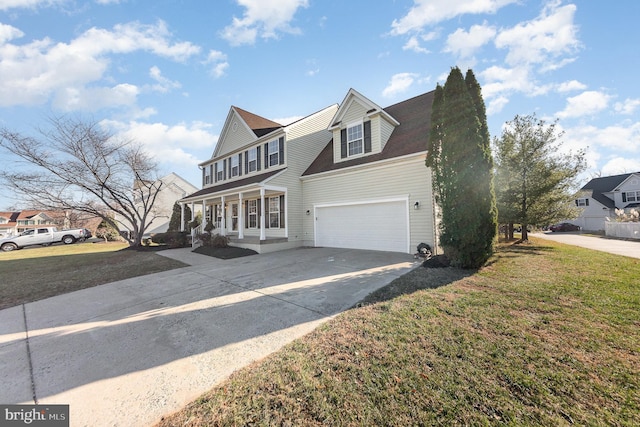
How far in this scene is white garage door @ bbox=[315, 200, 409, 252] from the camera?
9789 mm

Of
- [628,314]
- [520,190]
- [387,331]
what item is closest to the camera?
[387,331]

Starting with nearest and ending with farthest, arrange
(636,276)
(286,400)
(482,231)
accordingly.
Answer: (286,400)
(636,276)
(482,231)

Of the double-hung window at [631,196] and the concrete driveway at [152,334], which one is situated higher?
the double-hung window at [631,196]

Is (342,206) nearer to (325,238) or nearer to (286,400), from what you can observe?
(325,238)

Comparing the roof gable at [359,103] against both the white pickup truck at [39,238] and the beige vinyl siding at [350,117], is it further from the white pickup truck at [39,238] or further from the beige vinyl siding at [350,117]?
the white pickup truck at [39,238]

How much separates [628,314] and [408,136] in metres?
8.62

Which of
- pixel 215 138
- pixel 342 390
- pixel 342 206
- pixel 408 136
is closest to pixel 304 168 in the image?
pixel 342 206

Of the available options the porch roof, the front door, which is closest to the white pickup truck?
the porch roof

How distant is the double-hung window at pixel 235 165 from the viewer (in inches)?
651

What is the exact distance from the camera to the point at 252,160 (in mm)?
15445

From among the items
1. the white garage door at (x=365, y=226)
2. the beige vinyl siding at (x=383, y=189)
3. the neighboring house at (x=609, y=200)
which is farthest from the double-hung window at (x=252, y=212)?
the neighboring house at (x=609, y=200)

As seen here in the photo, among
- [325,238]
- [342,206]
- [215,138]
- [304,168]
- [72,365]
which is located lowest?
[72,365]

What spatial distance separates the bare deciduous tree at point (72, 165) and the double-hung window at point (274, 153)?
9.37 m

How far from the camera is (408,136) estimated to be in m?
10.6
